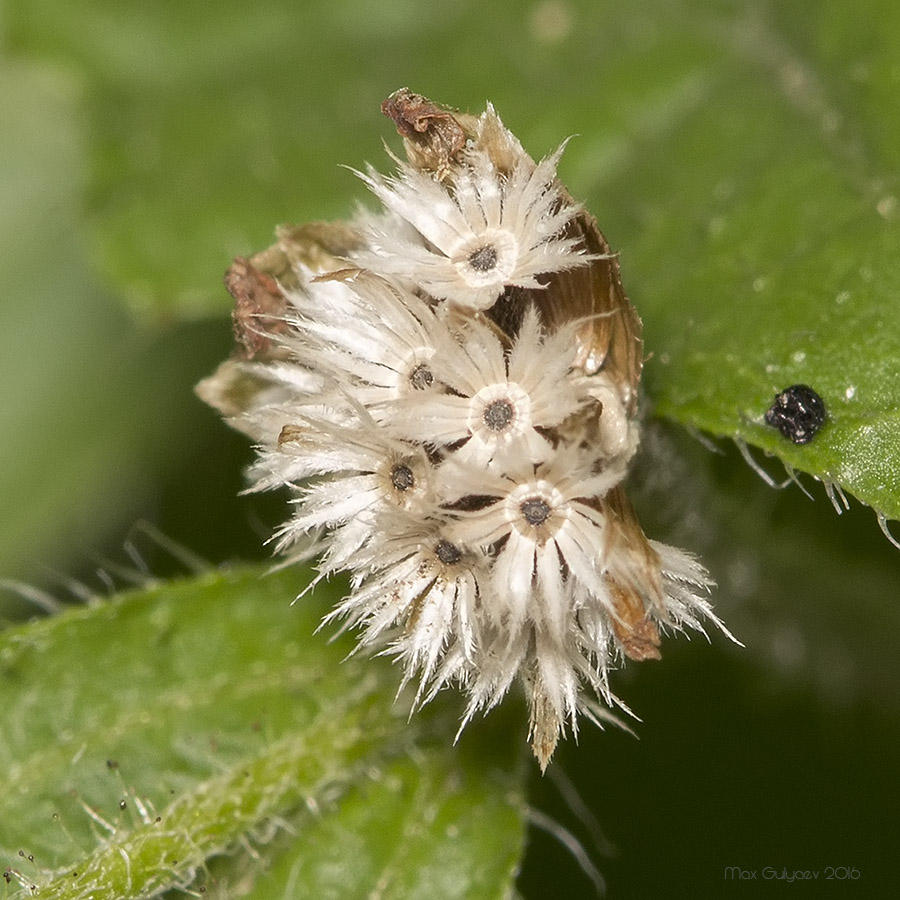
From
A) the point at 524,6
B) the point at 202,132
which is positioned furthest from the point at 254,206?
the point at 524,6

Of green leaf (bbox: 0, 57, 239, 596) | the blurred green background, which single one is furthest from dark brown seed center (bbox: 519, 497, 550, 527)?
green leaf (bbox: 0, 57, 239, 596)

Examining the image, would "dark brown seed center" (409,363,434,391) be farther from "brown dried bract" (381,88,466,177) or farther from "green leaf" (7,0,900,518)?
"green leaf" (7,0,900,518)

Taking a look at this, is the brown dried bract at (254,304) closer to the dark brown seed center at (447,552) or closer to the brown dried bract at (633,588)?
the dark brown seed center at (447,552)

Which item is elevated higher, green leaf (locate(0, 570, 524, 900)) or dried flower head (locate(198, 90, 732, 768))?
dried flower head (locate(198, 90, 732, 768))

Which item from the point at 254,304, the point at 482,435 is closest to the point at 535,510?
the point at 482,435

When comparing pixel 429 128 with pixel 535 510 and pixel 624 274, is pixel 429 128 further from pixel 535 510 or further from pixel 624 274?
pixel 624 274

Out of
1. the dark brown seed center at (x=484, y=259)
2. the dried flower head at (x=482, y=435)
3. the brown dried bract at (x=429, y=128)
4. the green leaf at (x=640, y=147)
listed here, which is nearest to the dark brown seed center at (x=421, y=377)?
the dried flower head at (x=482, y=435)

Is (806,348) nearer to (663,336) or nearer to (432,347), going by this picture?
(663,336)
